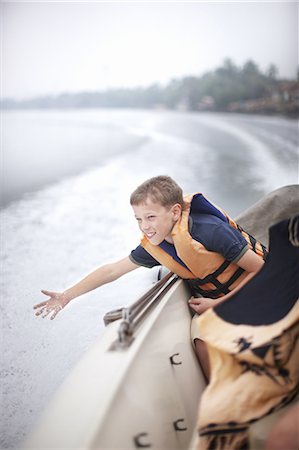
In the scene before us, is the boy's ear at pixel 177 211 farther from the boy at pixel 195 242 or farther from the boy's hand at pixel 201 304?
the boy's hand at pixel 201 304

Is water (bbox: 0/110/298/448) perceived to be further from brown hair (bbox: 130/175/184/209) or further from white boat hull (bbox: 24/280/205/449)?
white boat hull (bbox: 24/280/205/449)

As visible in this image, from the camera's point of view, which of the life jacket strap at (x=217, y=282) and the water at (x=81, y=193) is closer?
the life jacket strap at (x=217, y=282)

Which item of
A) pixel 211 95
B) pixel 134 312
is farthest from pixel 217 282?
pixel 211 95

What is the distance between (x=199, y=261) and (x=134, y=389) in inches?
17.7

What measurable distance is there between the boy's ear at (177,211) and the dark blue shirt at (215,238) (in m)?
0.03

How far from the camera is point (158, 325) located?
952mm

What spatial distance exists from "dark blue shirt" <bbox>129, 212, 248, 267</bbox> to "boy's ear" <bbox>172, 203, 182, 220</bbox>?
3 centimetres

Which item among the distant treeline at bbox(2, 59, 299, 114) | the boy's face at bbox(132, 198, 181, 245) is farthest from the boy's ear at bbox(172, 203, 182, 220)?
the distant treeline at bbox(2, 59, 299, 114)

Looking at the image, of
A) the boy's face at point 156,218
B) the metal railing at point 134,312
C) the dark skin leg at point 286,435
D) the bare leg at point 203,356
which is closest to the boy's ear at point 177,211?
the boy's face at point 156,218

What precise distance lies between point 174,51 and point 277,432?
809 centimetres

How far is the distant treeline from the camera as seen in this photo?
7.16 meters

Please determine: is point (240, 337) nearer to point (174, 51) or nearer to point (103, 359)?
point (103, 359)

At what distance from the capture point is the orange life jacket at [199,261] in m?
1.12

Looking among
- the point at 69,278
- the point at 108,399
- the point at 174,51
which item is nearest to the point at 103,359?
the point at 108,399
